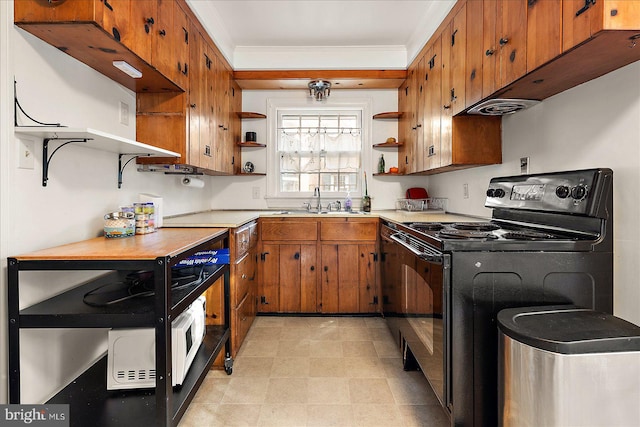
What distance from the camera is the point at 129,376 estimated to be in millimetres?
1539

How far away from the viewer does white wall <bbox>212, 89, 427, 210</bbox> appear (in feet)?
12.5

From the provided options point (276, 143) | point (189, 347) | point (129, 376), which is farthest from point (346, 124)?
point (129, 376)

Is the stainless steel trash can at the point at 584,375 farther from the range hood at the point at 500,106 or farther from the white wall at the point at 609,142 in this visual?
the range hood at the point at 500,106

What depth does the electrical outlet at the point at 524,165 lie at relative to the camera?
6.67 ft

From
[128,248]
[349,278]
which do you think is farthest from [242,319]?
[128,248]

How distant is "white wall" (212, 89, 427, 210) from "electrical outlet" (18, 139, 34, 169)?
238 cm

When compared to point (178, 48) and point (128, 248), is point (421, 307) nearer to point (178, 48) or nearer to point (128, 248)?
point (128, 248)

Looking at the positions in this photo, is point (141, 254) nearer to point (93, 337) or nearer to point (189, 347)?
point (189, 347)

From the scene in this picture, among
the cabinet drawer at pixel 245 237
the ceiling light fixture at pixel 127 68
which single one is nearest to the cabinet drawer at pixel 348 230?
the cabinet drawer at pixel 245 237

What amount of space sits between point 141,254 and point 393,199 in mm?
2969

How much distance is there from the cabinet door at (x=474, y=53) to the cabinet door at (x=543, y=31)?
1.45ft

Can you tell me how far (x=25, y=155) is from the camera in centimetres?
140

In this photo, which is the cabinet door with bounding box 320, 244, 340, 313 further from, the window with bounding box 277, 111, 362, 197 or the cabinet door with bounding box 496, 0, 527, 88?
the cabinet door with bounding box 496, 0, 527, 88

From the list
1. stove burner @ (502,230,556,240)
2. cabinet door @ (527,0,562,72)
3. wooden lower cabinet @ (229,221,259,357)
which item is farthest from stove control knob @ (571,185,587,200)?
wooden lower cabinet @ (229,221,259,357)
